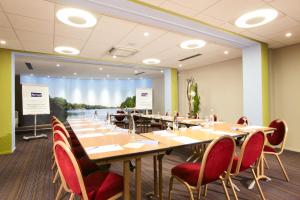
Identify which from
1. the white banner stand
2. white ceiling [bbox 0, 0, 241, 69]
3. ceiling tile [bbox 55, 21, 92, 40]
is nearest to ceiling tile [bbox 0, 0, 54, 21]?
white ceiling [bbox 0, 0, 241, 69]

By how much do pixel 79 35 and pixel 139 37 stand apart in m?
1.41

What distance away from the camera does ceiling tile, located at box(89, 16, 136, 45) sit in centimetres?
347

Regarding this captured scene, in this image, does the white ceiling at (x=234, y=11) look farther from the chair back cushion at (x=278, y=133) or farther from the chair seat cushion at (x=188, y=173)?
the chair seat cushion at (x=188, y=173)

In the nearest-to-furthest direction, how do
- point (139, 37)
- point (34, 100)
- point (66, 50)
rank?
point (139, 37), point (66, 50), point (34, 100)

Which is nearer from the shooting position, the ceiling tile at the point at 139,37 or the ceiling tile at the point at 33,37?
the ceiling tile at the point at 139,37

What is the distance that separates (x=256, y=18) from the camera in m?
3.32

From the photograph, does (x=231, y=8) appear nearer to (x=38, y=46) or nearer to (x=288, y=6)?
(x=288, y=6)

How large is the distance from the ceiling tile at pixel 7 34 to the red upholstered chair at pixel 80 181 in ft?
12.0

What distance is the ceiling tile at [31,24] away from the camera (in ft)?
10.9

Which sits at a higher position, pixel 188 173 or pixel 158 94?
pixel 158 94

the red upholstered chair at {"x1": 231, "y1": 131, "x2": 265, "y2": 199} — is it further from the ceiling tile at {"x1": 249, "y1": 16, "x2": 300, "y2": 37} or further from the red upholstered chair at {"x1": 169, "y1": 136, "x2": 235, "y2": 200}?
the ceiling tile at {"x1": 249, "y1": 16, "x2": 300, "y2": 37}

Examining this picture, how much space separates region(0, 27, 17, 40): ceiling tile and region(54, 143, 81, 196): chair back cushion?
146 inches

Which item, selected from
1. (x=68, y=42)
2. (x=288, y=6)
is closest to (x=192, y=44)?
(x=288, y=6)

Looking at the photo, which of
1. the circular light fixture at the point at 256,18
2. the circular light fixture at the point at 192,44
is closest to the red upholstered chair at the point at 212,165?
the circular light fixture at the point at 256,18
